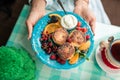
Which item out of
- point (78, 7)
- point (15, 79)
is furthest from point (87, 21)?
point (15, 79)

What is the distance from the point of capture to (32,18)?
2.76ft

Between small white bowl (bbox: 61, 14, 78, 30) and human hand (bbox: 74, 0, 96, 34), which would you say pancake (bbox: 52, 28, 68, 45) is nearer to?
small white bowl (bbox: 61, 14, 78, 30)

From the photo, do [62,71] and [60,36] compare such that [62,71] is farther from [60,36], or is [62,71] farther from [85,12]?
[85,12]

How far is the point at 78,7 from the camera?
929 millimetres

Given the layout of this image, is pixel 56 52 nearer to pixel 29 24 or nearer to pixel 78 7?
pixel 29 24

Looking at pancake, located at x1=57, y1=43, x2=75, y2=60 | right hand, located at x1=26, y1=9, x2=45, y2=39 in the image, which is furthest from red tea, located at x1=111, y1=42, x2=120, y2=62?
right hand, located at x1=26, y1=9, x2=45, y2=39

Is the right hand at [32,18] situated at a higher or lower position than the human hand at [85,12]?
lower

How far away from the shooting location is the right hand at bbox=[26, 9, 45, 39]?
0.80m

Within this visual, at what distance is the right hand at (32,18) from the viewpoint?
0.80 meters

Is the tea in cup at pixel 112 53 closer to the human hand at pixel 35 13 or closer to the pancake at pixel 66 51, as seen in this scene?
the pancake at pixel 66 51

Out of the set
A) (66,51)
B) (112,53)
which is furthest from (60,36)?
(112,53)

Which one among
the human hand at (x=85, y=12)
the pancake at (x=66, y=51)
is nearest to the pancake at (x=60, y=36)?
the pancake at (x=66, y=51)

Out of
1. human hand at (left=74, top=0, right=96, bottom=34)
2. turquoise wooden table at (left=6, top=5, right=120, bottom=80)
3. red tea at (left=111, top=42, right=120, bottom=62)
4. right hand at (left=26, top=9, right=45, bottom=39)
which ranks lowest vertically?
turquoise wooden table at (left=6, top=5, right=120, bottom=80)

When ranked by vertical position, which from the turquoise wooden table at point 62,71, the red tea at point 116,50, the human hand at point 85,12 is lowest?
the turquoise wooden table at point 62,71
